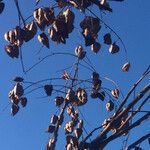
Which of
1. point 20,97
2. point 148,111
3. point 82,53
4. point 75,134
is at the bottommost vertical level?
point 148,111

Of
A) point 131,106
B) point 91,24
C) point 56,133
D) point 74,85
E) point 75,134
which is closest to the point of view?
point 91,24

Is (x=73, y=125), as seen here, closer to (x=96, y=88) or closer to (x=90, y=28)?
(x=96, y=88)

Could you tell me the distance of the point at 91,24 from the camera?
133 inches

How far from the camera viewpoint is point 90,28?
338cm

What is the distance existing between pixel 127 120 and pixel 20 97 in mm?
1459

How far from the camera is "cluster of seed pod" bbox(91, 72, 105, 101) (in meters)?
4.80

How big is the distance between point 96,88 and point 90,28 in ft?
5.16

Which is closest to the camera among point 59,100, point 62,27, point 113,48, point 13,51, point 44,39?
point 62,27

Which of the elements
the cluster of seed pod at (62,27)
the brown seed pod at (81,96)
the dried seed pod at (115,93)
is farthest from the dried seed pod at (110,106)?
the cluster of seed pod at (62,27)

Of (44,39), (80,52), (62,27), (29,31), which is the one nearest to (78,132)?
(80,52)

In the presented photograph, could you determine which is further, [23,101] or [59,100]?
[59,100]

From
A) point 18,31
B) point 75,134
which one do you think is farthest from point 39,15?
point 75,134

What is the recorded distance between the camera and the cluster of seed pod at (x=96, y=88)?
15.8 feet

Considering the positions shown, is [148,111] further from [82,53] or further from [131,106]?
[82,53]
